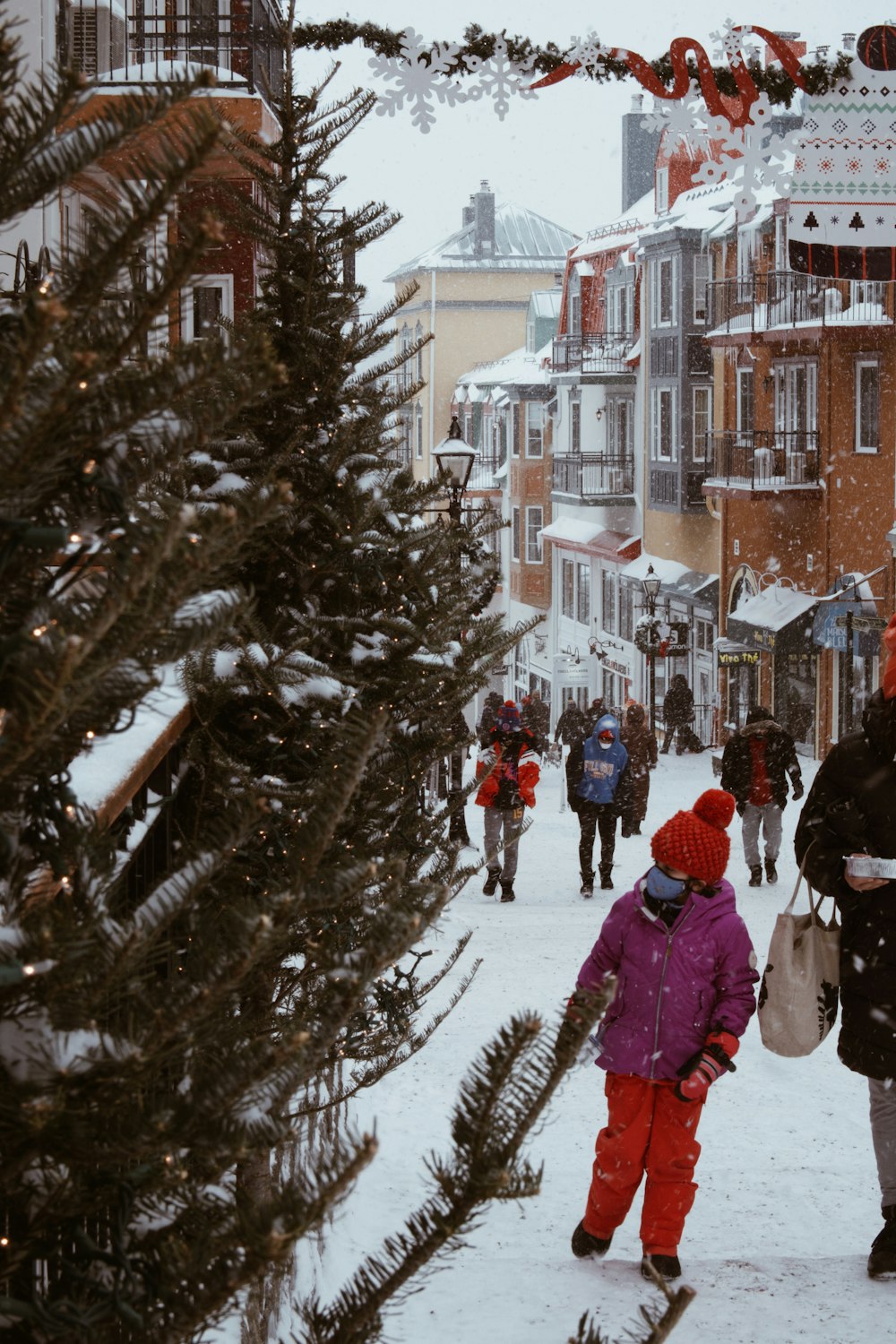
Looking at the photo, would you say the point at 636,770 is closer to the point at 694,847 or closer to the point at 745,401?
the point at 694,847

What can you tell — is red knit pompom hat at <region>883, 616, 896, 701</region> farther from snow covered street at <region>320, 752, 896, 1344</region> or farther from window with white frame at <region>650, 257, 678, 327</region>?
window with white frame at <region>650, 257, 678, 327</region>


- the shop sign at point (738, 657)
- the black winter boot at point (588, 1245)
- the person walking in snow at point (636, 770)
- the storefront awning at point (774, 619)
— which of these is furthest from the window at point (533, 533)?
the black winter boot at point (588, 1245)

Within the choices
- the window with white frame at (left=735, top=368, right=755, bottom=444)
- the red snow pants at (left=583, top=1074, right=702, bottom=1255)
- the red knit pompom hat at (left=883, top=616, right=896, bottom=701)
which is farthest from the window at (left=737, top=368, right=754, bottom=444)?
the red snow pants at (left=583, top=1074, right=702, bottom=1255)

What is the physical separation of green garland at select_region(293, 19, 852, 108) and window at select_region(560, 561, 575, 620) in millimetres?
38987

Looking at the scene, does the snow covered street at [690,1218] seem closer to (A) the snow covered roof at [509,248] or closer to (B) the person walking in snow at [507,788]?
(B) the person walking in snow at [507,788]

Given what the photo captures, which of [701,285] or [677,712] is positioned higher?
[701,285]

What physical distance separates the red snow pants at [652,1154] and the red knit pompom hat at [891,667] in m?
1.36

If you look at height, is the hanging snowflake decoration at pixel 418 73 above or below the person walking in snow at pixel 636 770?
above

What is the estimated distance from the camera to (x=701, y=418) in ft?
123

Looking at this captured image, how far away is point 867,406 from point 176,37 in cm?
2240

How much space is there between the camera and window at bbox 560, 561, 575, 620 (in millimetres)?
48219

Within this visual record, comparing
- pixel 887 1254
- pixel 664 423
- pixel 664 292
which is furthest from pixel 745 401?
pixel 887 1254

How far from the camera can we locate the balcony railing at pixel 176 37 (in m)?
8.98

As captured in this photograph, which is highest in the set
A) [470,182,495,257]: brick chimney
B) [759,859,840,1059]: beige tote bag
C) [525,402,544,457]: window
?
[470,182,495,257]: brick chimney
